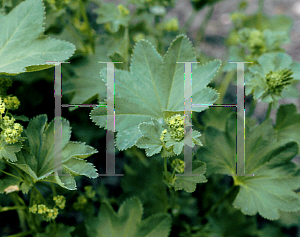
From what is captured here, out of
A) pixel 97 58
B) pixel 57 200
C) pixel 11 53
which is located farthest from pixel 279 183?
pixel 11 53

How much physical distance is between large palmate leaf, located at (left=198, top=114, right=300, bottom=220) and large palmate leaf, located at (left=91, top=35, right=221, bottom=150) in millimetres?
326

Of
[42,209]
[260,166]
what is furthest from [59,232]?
[260,166]

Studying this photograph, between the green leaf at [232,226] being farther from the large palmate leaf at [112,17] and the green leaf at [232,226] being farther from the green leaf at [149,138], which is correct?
the large palmate leaf at [112,17]

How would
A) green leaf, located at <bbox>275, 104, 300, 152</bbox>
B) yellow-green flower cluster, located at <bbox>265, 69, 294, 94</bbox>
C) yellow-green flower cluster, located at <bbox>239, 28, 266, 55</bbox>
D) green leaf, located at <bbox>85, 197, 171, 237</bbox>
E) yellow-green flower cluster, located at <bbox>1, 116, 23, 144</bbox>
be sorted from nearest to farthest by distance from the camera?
yellow-green flower cluster, located at <bbox>1, 116, 23, 144</bbox>, yellow-green flower cluster, located at <bbox>265, 69, 294, 94</bbox>, green leaf, located at <bbox>85, 197, 171, 237</bbox>, green leaf, located at <bbox>275, 104, 300, 152</bbox>, yellow-green flower cluster, located at <bbox>239, 28, 266, 55</bbox>

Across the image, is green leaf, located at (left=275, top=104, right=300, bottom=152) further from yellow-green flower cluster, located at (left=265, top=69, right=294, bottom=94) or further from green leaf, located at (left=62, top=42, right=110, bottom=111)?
green leaf, located at (left=62, top=42, right=110, bottom=111)

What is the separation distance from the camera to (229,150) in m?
1.42

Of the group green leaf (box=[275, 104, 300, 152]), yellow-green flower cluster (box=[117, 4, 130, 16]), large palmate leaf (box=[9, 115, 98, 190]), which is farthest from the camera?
yellow-green flower cluster (box=[117, 4, 130, 16])

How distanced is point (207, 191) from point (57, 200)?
102cm

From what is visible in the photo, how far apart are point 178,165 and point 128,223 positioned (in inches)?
17.4

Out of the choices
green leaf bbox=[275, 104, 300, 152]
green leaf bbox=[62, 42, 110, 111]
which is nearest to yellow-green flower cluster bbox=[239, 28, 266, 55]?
green leaf bbox=[275, 104, 300, 152]

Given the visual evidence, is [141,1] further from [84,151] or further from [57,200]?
[57,200]

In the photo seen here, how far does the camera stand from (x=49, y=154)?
46.2 inches

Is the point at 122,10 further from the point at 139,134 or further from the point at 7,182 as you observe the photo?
the point at 7,182

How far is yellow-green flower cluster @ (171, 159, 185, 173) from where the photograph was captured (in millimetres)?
1122
